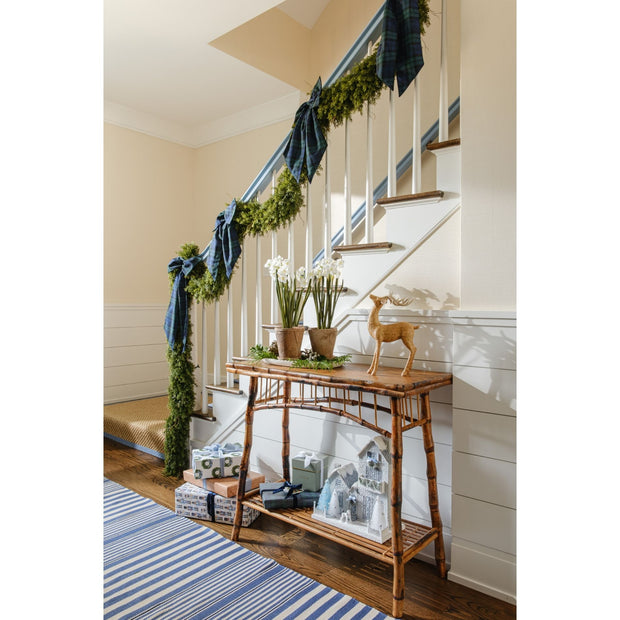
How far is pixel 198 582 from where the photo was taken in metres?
1.81

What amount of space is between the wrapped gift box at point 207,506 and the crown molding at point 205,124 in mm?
3028

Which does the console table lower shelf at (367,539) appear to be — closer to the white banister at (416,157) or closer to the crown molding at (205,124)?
the white banister at (416,157)

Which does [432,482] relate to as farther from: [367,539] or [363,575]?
[363,575]

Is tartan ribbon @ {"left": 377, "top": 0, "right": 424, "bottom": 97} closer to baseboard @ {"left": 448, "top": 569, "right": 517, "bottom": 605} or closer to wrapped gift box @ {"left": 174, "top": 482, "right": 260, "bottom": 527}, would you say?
baseboard @ {"left": 448, "top": 569, "right": 517, "bottom": 605}

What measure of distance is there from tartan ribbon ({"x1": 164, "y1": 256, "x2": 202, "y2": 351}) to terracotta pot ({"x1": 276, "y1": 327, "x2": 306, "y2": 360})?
1.05 meters

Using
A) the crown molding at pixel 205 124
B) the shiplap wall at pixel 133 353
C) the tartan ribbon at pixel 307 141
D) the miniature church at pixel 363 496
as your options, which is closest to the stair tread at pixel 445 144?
the tartan ribbon at pixel 307 141

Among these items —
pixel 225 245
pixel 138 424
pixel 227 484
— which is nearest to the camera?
pixel 227 484

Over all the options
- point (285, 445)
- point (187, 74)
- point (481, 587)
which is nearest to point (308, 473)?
point (285, 445)

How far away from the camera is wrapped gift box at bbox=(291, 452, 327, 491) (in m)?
2.20

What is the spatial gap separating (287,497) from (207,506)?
508 millimetres
